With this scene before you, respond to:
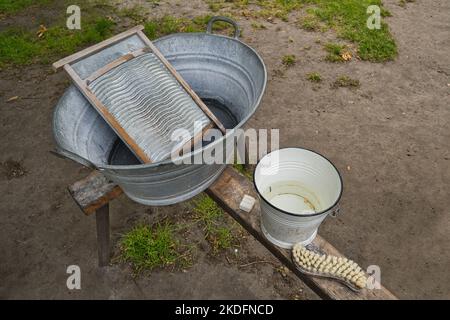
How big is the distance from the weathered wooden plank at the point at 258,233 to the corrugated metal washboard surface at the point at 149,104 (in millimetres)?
403

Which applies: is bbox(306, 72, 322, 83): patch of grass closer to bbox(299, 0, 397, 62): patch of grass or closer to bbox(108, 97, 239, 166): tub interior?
bbox(299, 0, 397, 62): patch of grass

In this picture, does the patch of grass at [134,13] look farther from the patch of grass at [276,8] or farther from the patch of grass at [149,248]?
the patch of grass at [149,248]

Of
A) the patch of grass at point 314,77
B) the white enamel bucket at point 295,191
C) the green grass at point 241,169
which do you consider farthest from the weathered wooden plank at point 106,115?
the patch of grass at point 314,77

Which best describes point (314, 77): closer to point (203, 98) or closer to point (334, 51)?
point (334, 51)

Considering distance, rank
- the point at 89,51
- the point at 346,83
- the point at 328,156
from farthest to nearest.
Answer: the point at 346,83, the point at 328,156, the point at 89,51

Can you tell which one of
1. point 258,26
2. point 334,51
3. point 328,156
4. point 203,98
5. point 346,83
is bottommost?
point 328,156

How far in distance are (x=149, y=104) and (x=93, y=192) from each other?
2.31ft

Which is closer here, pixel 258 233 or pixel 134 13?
pixel 258 233

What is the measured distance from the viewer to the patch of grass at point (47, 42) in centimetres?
510

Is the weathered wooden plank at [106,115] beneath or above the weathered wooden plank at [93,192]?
above

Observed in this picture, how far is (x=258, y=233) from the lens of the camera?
2049 millimetres

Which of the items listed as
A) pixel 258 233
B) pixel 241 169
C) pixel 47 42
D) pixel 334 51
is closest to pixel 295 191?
pixel 258 233

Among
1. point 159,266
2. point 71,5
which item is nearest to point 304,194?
point 159,266

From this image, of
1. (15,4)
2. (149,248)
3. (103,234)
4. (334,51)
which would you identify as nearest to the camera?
(103,234)
